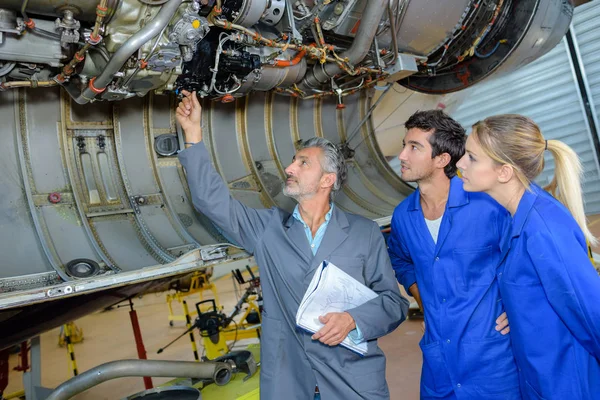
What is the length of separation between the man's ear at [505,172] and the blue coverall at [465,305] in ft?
0.96

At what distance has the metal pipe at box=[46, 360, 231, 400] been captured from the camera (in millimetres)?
2473

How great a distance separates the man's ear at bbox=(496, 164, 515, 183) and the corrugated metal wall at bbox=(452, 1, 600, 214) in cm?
771

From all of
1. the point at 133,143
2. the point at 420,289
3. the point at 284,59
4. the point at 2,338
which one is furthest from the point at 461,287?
the point at 2,338

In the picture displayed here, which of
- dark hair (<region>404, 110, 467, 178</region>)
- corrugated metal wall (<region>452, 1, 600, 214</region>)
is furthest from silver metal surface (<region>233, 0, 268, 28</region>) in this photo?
corrugated metal wall (<region>452, 1, 600, 214</region>)

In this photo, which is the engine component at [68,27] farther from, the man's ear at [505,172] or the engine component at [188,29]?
the man's ear at [505,172]

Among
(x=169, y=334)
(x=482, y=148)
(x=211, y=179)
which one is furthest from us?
(x=169, y=334)

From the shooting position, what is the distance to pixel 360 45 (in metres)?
2.59

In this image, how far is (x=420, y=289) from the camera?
197 cm

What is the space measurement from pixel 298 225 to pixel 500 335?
89 cm

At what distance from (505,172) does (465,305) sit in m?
0.56

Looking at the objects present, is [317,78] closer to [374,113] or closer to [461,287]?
[374,113]

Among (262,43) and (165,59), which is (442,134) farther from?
(165,59)

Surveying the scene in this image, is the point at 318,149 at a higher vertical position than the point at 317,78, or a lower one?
lower

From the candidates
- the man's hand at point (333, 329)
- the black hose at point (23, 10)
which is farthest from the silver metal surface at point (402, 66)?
the black hose at point (23, 10)
